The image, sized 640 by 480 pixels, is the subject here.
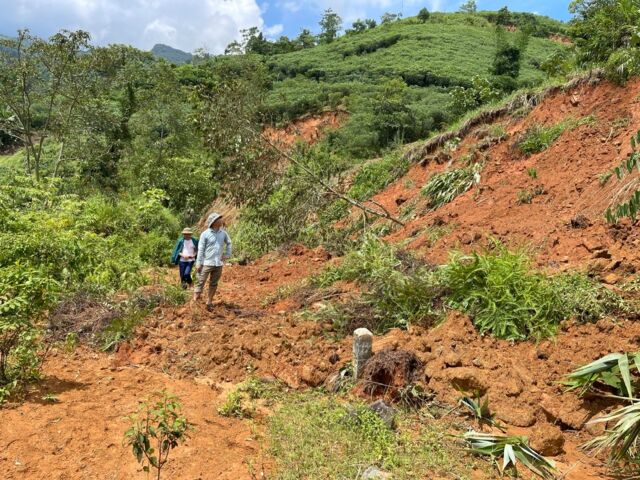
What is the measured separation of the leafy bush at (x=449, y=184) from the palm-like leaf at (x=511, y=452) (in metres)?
7.30

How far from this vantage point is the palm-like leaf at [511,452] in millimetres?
3451

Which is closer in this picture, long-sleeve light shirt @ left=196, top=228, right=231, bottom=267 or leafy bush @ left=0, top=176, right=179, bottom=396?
leafy bush @ left=0, top=176, right=179, bottom=396

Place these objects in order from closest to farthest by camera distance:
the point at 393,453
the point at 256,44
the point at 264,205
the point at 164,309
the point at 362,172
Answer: the point at 393,453 < the point at 164,309 < the point at 264,205 < the point at 362,172 < the point at 256,44

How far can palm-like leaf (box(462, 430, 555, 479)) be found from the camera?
3.45 m

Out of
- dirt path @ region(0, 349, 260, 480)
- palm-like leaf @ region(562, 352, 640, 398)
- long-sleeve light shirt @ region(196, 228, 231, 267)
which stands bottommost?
dirt path @ region(0, 349, 260, 480)

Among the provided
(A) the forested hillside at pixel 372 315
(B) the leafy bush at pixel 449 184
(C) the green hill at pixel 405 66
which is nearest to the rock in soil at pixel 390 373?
(A) the forested hillside at pixel 372 315

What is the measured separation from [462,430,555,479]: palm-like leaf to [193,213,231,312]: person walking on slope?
14.1 ft

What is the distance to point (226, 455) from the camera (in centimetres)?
371

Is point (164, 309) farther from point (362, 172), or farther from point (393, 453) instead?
point (362, 172)

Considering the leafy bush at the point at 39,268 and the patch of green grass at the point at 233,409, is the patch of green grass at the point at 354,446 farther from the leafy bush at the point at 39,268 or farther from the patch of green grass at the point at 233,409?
the leafy bush at the point at 39,268

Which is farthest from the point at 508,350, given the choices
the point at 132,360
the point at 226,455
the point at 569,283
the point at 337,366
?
the point at 132,360

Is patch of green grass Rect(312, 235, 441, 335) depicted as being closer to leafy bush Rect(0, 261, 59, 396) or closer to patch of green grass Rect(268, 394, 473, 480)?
patch of green grass Rect(268, 394, 473, 480)

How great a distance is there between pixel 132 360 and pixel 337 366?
7.62 feet

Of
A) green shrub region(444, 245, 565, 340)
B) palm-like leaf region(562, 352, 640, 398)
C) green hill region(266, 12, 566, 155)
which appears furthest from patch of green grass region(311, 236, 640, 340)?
green hill region(266, 12, 566, 155)
